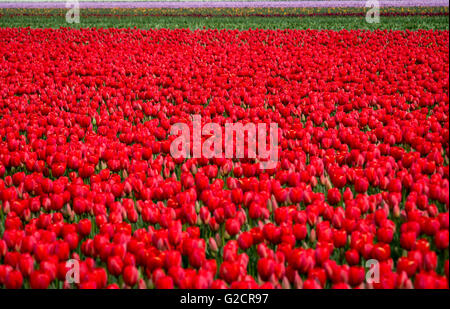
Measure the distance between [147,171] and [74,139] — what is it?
1.36 metres

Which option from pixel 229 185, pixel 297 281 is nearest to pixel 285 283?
pixel 297 281

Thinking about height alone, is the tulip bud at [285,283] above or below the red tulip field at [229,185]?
below

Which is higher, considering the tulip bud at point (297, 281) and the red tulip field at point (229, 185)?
the red tulip field at point (229, 185)

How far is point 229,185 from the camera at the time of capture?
3.46 metres

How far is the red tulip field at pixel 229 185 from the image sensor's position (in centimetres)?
236

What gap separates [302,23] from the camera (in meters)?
20.6

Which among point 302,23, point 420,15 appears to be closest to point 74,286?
point 302,23

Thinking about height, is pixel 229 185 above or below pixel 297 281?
above

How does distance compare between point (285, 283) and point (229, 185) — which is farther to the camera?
point (229, 185)

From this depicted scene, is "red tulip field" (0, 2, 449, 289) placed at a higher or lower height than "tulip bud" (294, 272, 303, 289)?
higher

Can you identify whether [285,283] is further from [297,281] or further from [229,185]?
[229,185]

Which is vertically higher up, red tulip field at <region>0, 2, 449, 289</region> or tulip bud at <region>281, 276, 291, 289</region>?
red tulip field at <region>0, 2, 449, 289</region>

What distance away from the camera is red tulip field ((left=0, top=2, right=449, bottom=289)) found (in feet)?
7.75
